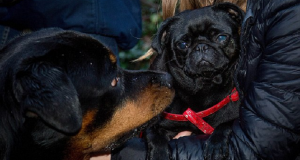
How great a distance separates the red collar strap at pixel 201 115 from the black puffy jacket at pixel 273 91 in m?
0.67

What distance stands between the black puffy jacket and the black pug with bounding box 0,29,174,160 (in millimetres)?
644

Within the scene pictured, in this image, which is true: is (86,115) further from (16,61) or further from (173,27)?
(173,27)

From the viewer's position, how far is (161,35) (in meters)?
3.26

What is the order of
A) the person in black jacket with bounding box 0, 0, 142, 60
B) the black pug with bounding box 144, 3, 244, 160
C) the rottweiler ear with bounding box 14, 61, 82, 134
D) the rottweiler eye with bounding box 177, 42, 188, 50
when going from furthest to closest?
the rottweiler eye with bounding box 177, 42, 188, 50 → the person in black jacket with bounding box 0, 0, 142, 60 → the black pug with bounding box 144, 3, 244, 160 → the rottweiler ear with bounding box 14, 61, 82, 134

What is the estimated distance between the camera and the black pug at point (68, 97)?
178 cm

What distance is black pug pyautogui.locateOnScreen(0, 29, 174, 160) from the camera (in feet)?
5.83

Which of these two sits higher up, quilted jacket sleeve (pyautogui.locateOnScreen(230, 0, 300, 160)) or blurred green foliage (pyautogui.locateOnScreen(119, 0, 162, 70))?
quilted jacket sleeve (pyautogui.locateOnScreen(230, 0, 300, 160))

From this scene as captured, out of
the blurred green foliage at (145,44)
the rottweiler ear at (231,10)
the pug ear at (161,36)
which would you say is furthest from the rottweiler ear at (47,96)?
the blurred green foliage at (145,44)

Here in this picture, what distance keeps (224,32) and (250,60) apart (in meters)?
0.96

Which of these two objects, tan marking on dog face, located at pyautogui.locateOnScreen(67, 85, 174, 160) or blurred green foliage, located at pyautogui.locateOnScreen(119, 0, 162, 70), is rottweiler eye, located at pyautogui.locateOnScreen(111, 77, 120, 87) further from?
blurred green foliage, located at pyautogui.locateOnScreen(119, 0, 162, 70)

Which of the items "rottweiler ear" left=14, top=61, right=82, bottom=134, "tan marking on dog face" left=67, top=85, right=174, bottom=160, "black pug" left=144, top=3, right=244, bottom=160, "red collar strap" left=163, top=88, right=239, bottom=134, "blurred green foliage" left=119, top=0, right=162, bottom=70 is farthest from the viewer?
"blurred green foliage" left=119, top=0, right=162, bottom=70

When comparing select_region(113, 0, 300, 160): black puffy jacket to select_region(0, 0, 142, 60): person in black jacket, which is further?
select_region(0, 0, 142, 60): person in black jacket

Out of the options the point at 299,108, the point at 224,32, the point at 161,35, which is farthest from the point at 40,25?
the point at 299,108

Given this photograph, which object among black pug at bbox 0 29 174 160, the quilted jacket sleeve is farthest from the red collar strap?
the quilted jacket sleeve
